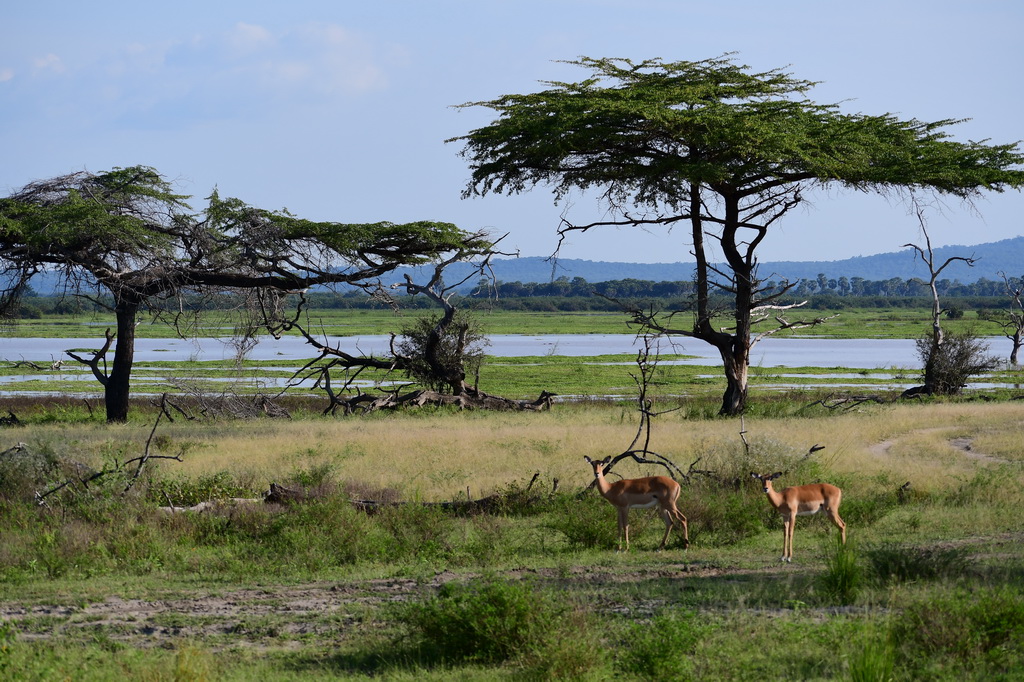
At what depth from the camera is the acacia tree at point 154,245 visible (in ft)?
78.1

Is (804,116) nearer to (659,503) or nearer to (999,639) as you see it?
(659,503)

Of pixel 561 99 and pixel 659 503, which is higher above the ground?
pixel 561 99

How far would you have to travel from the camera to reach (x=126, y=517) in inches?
488

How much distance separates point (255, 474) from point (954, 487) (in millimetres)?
10559

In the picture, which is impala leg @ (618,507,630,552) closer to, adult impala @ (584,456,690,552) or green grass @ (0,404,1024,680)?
adult impala @ (584,456,690,552)

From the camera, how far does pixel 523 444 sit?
66.2ft

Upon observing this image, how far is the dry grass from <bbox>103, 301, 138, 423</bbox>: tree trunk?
2.17 metres

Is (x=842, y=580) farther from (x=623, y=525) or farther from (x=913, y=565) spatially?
(x=623, y=525)

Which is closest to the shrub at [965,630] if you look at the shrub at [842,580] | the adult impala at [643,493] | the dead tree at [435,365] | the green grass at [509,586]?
the green grass at [509,586]

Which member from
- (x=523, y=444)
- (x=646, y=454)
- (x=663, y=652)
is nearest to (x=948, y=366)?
(x=523, y=444)

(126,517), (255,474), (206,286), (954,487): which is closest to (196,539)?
(126,517)

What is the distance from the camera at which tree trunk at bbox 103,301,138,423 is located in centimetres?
2666

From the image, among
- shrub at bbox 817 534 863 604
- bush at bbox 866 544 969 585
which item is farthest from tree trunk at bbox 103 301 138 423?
shrub at bbox 817 534 863 604

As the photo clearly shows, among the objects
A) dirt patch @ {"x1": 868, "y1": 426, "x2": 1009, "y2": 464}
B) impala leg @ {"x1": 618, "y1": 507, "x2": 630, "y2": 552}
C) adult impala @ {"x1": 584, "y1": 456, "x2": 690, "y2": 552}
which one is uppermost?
adult impala @ {"x1": 584, "y1": 456, "x2": 690, "y2": 552}
